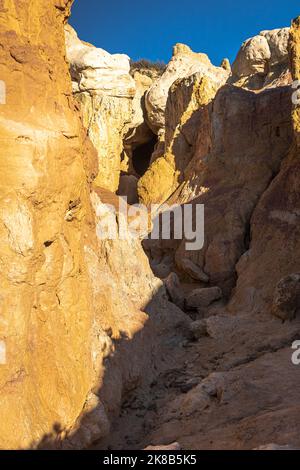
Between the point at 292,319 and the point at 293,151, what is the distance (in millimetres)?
4289

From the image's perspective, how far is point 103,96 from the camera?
17.1m

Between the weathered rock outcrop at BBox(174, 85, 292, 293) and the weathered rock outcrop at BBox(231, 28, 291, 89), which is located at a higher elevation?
the weathered rock outcrop at BBox(231, 28, 291, 89)

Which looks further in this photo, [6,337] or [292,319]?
[292,319]

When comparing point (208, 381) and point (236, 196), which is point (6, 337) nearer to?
point (208, 381)

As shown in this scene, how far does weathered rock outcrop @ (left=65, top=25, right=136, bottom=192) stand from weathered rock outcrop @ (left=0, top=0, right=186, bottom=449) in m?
12.4

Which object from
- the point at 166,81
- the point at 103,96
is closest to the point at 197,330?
the point at 103,96

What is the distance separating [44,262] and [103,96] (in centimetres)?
1461

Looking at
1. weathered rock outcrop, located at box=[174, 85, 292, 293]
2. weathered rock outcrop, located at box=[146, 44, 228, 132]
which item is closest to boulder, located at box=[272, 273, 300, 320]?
weathered rock outcrop, located at box=[174, 85, 292, 293]

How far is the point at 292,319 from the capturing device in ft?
25.0

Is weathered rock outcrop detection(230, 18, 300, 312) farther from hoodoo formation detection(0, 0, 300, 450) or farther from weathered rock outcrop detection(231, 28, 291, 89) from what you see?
weathered rock outcrop detection(231, 28, 291, 89)

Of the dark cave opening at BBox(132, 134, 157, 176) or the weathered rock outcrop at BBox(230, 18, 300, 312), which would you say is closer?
the weathered rock outcrop at BBox(230, 18, 300, 312)

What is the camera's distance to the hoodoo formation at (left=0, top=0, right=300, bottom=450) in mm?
3475

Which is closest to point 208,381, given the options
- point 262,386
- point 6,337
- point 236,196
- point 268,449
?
point 262,386

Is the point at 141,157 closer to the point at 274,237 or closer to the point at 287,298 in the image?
the point at 274,237
